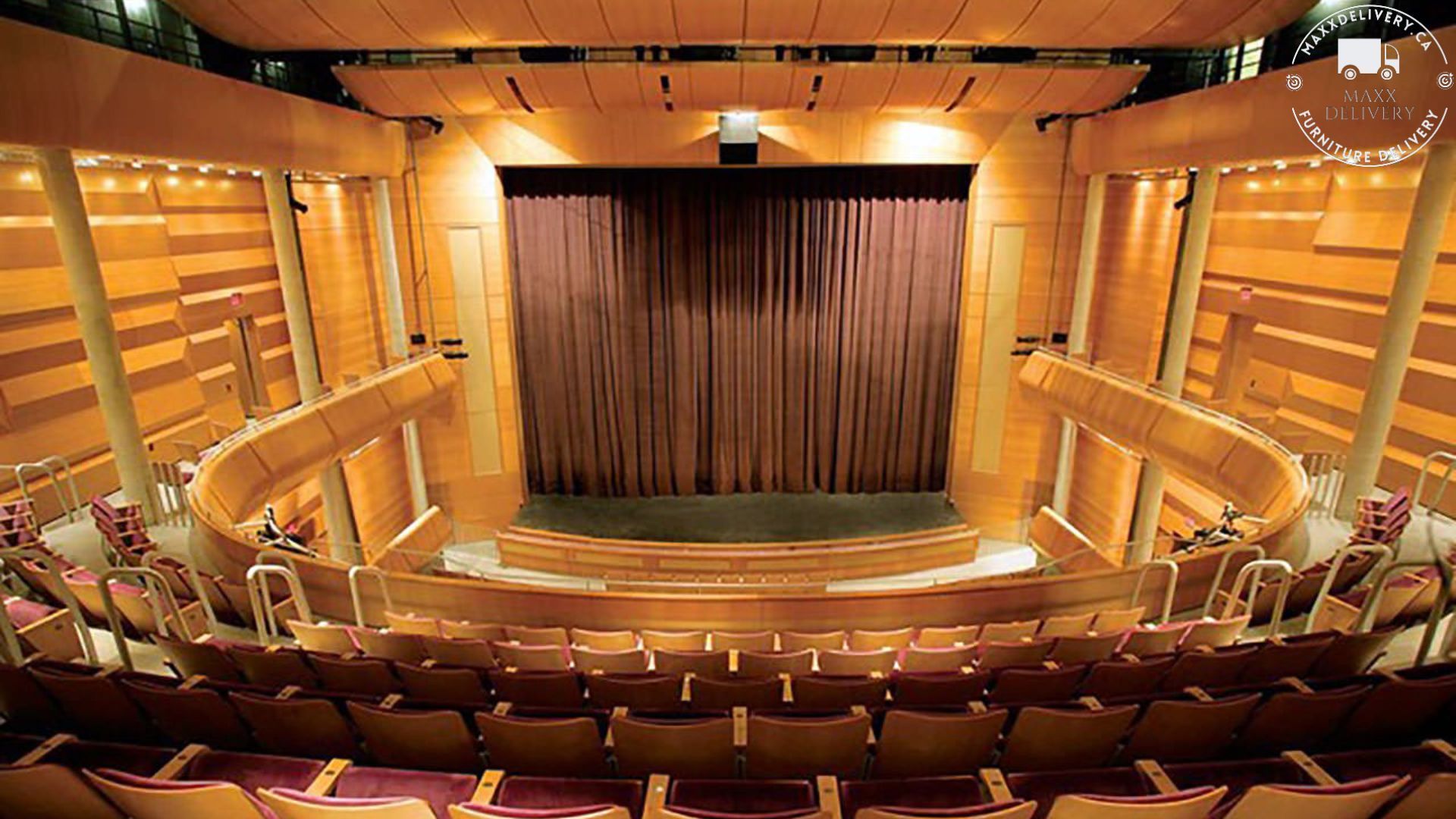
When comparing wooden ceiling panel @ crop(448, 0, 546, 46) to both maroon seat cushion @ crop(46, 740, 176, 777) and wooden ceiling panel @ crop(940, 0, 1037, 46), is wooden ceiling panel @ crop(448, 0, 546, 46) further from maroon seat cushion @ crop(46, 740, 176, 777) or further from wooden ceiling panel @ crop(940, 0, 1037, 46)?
maroon seat cushion @ crop(46, 740, 176, 777)

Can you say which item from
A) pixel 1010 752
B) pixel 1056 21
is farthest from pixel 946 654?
pixel 1056 21

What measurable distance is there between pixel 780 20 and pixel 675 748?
22.1 ft

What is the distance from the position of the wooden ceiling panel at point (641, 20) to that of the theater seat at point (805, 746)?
6.52 meters

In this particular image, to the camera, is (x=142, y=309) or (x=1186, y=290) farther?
(x=1186, y=290)

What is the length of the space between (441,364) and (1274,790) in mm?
11411

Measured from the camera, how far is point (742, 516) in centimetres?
1261

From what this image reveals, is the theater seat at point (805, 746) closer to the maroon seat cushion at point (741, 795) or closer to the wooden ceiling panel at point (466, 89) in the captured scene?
the maroon seat cushion at point (741, 795)

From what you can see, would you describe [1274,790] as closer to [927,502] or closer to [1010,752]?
[1010,752]

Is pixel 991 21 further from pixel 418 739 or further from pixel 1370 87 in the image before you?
pixel 418 739

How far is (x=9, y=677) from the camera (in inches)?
113

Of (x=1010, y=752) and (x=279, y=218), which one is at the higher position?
(x=279, y=218)

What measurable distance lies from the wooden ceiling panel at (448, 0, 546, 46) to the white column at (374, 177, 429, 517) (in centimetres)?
430

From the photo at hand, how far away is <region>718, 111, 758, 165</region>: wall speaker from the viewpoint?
422 inches

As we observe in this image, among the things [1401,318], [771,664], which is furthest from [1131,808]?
[1401,318]
